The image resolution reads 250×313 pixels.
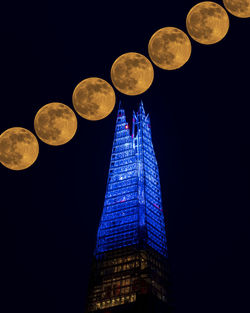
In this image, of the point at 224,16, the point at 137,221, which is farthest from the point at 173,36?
the point at 137,221

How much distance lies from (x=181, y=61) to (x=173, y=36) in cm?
75

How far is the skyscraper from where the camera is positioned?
37.3 metres

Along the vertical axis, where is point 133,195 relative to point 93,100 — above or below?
above

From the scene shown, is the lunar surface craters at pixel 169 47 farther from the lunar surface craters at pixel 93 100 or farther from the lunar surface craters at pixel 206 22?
the lunar surface craters at pixel 93 100

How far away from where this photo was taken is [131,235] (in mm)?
43594

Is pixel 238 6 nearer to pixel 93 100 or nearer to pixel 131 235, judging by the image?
pixel 93 100

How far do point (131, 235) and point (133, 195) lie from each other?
5.33 meters

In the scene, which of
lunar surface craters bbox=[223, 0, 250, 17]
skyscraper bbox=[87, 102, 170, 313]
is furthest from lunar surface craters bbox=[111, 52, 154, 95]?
skyscraper bbox=[87, 102, 170, 313]

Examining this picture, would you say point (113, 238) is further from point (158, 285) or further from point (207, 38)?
point (207, 38)

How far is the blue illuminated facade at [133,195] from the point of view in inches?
1718

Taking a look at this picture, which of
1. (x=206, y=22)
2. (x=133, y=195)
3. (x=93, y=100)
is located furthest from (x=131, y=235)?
(x=206, y=22)

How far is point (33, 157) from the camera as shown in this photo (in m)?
13.1

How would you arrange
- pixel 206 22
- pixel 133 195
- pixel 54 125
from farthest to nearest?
pixel 133 195
pixel 54 125
pixel 206 22

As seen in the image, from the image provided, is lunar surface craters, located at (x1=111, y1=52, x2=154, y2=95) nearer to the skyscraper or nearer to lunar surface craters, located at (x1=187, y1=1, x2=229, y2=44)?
lunar surface craters, located at (x1=187, y1=1, x2=229, y2=44)
